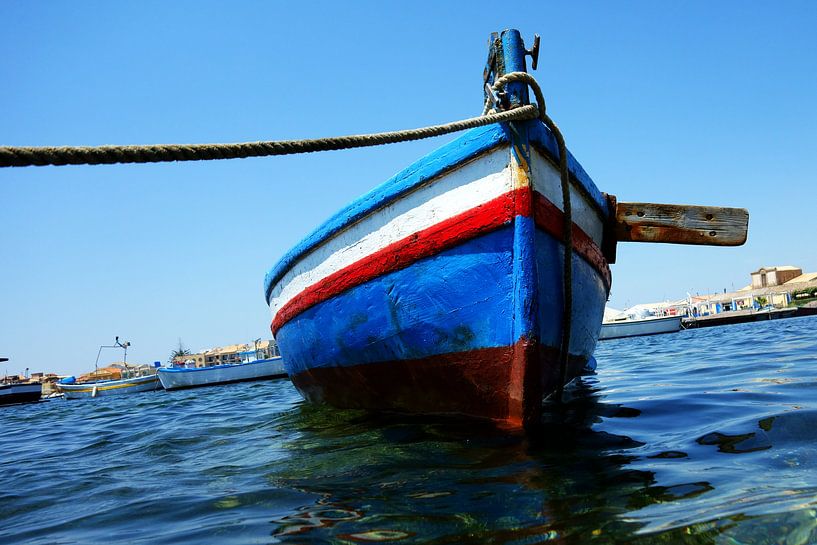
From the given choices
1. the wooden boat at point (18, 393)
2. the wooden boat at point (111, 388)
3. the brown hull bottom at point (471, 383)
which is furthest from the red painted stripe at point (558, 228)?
the wooden boat at point (18, 393)

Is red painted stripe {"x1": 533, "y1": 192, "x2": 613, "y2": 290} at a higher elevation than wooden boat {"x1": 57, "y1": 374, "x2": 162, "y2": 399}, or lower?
higher

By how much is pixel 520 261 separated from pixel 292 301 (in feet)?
8.96

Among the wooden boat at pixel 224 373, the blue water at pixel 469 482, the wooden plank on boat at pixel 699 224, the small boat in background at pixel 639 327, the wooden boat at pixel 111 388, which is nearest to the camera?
the blue water at pixel 469 482

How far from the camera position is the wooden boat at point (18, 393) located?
95.7 feet

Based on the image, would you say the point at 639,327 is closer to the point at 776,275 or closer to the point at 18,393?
Answer: the point at 776,275

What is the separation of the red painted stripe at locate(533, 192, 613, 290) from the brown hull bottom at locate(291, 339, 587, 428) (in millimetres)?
764

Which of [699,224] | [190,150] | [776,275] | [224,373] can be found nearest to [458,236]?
[190,150]

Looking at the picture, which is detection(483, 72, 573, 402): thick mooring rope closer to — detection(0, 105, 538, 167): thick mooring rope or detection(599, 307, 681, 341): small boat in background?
detection(0, 105, 538, 167): thick mooring rope

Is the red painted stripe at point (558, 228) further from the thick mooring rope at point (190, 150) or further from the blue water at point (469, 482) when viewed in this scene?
the blue water at point (469, 482)

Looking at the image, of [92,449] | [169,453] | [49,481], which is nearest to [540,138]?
[169,453]

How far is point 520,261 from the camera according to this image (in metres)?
3.09

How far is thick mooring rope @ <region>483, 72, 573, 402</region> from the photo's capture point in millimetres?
3166

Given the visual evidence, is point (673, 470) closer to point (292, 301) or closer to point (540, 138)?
point (540, 138)

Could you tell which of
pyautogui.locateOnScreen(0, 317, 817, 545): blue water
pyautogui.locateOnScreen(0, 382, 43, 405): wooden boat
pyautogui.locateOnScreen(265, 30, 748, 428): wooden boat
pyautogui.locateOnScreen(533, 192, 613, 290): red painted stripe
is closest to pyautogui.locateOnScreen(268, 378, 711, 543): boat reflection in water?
pyautogui.locateOnScreen(0, 317, 817, 545): blue water
